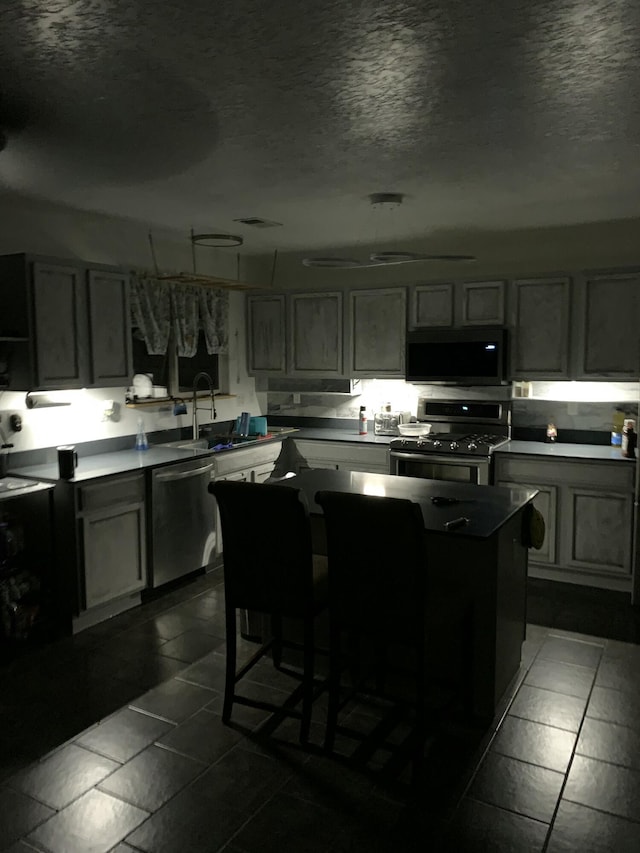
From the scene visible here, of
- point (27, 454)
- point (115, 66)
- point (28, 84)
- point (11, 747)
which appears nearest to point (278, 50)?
point (115, 66)

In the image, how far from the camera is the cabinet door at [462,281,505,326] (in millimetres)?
4988

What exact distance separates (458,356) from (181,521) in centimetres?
240

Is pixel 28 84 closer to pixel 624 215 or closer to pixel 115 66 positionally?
pixel 115 66

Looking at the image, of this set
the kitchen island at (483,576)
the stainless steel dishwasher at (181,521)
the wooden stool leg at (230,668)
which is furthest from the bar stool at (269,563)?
the stainless steel dishwasher at (181,521)

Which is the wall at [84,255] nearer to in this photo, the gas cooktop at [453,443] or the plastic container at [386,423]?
the plastic container at [386,423]

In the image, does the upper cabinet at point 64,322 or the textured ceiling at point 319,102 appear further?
the upper cabinet at point 64,322

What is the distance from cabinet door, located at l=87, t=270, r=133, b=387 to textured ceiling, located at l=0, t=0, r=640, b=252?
49 centimetres

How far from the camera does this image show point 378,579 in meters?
2.63

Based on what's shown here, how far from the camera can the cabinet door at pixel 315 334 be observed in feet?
18.7

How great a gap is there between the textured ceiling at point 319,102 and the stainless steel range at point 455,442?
1709 mm

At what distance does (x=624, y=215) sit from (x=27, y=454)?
4.24 m

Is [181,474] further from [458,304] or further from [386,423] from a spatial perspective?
[458,304]

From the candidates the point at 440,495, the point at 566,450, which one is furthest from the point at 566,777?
the point at 566,450

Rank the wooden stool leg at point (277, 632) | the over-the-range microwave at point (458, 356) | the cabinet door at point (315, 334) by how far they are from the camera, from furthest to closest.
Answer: the cabinet door at point (315, 334) < the over-the-range microwave at point (458, 356) < the wooden stool leg at point (277, 632)
